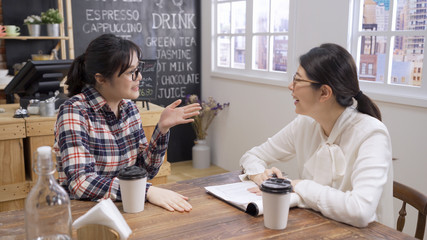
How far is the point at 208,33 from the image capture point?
4.75 m

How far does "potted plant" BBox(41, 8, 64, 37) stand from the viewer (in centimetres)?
382

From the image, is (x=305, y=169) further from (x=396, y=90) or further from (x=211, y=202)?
(x=396, y=90)

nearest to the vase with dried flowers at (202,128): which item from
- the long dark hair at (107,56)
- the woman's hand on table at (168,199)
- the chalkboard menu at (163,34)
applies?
the chalkboard menu at (163,34)

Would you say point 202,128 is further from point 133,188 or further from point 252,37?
point 133,188

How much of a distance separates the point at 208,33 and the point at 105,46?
10.1 ft

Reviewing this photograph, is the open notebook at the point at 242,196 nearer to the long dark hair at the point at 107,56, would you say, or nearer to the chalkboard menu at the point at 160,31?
the long dark hair at the point at 107,56

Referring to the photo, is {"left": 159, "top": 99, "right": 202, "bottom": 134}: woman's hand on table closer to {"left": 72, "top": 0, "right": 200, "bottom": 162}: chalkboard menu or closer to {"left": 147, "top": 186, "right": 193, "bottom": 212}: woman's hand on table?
{"left": 147, "top": 186, "right": 193, "bottom": 212}: woman's hand on table

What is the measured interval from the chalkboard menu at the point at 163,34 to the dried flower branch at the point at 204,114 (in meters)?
0.26

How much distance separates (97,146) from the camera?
1.73 metres

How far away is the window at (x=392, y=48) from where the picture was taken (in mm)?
2670

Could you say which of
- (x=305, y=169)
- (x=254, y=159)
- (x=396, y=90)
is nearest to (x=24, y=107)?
(x=254, y=159)

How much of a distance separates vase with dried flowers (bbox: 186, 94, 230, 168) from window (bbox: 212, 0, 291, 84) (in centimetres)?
40

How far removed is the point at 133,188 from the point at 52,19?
294 cm

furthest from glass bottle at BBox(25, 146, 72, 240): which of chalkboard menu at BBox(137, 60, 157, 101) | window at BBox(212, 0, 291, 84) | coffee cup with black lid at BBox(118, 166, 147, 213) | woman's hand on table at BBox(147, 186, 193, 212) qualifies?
window at BBox(212, 0, 291, 84)
